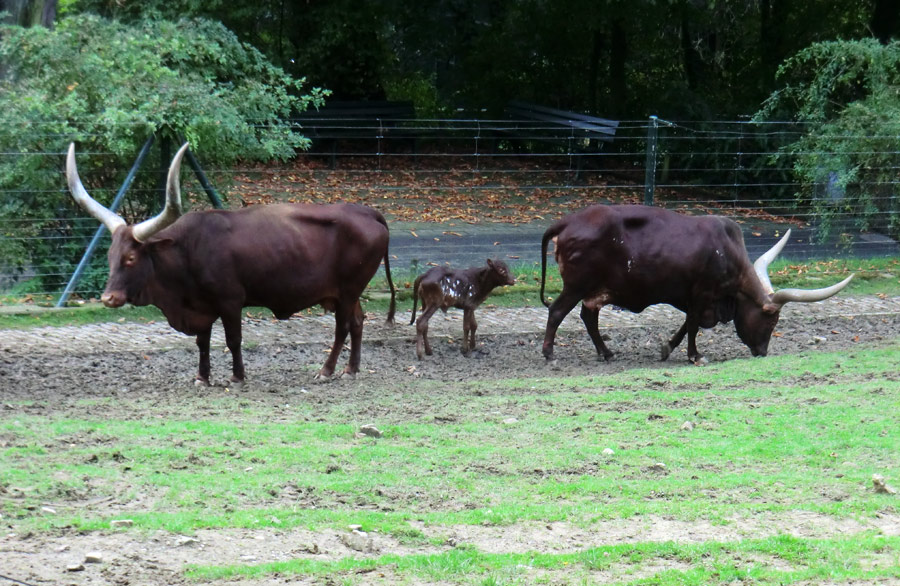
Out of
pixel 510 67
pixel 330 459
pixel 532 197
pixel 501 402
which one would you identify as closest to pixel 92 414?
pixel 330 459

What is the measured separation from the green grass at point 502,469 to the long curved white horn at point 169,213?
5.14 ft

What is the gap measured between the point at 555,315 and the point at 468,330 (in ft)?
3.14

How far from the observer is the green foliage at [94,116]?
13.0 meters

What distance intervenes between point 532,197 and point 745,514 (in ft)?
50.6

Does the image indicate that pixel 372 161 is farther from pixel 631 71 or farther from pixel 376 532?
pixel 376 532

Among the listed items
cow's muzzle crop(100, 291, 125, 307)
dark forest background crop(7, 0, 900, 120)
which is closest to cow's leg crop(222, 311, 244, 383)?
cow's muzzle crop(100, 291, 125, 307)

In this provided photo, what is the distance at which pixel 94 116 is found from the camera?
1315cm

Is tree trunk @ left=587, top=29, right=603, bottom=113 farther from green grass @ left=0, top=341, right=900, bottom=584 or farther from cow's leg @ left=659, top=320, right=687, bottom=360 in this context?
green grass @ left=0, top=341, right=900, bottom=584

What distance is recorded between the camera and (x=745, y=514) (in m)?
6.45

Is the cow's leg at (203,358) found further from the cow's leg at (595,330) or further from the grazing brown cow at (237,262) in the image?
the cow's leg at (595,330)

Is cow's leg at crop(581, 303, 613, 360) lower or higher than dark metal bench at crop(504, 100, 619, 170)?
lower

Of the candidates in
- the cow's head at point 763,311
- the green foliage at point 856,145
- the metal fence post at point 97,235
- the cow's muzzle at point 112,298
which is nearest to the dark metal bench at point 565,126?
the green foliage at point 856,145

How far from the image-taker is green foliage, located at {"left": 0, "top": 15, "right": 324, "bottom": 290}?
13031mm

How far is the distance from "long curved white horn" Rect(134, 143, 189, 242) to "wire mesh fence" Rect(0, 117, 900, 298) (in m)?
3.32
